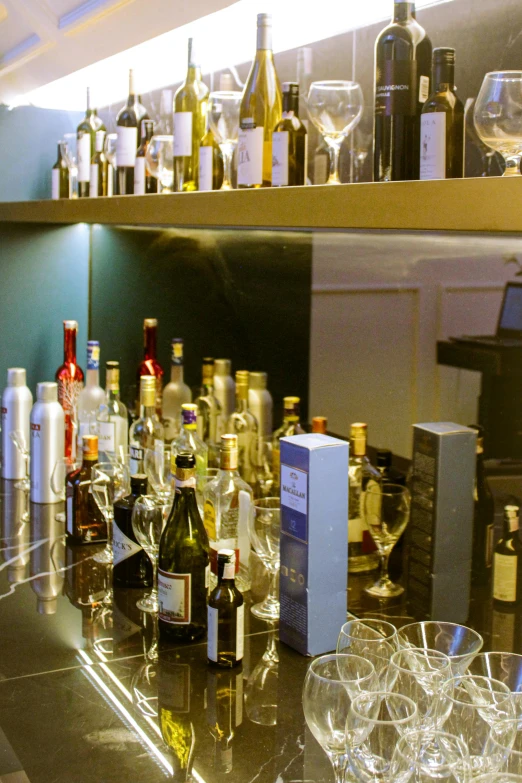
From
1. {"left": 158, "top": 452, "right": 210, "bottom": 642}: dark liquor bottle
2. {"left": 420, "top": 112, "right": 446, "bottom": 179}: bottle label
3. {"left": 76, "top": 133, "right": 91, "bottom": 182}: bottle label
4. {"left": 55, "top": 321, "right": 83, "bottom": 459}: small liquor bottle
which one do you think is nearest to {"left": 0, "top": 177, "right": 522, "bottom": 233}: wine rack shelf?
{"left": 420, "top": 112, "right": 446, "bottom": 179}: bottle label

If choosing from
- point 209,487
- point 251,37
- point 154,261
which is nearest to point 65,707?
point 209,487

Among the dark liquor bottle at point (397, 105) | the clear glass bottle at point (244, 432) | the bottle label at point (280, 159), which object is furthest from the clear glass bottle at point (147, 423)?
the dark liquor bottle at point (397, 105)

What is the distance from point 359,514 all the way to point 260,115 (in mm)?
794

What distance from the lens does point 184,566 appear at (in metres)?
1.46

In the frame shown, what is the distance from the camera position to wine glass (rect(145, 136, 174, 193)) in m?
1.92

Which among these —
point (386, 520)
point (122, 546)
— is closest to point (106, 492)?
point (122, 546)

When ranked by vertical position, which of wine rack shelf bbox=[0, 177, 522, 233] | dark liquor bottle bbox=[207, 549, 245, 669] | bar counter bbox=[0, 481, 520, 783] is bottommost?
bar counter bbox=[0, 481, 520, 783]

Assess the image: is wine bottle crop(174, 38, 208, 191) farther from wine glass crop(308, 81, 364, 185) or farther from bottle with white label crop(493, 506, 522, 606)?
bottle with white label crop(493, 506, 522, 606)

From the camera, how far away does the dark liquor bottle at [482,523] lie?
5.15 ft

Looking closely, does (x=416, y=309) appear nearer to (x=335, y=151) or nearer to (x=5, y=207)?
(x=335, y=151)

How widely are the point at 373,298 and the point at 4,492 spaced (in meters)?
1.08

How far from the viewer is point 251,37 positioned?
6.35ft

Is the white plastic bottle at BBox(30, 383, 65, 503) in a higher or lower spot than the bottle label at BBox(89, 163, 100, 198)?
lower

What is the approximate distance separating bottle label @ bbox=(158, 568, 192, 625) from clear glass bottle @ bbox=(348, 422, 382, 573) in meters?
0.40
